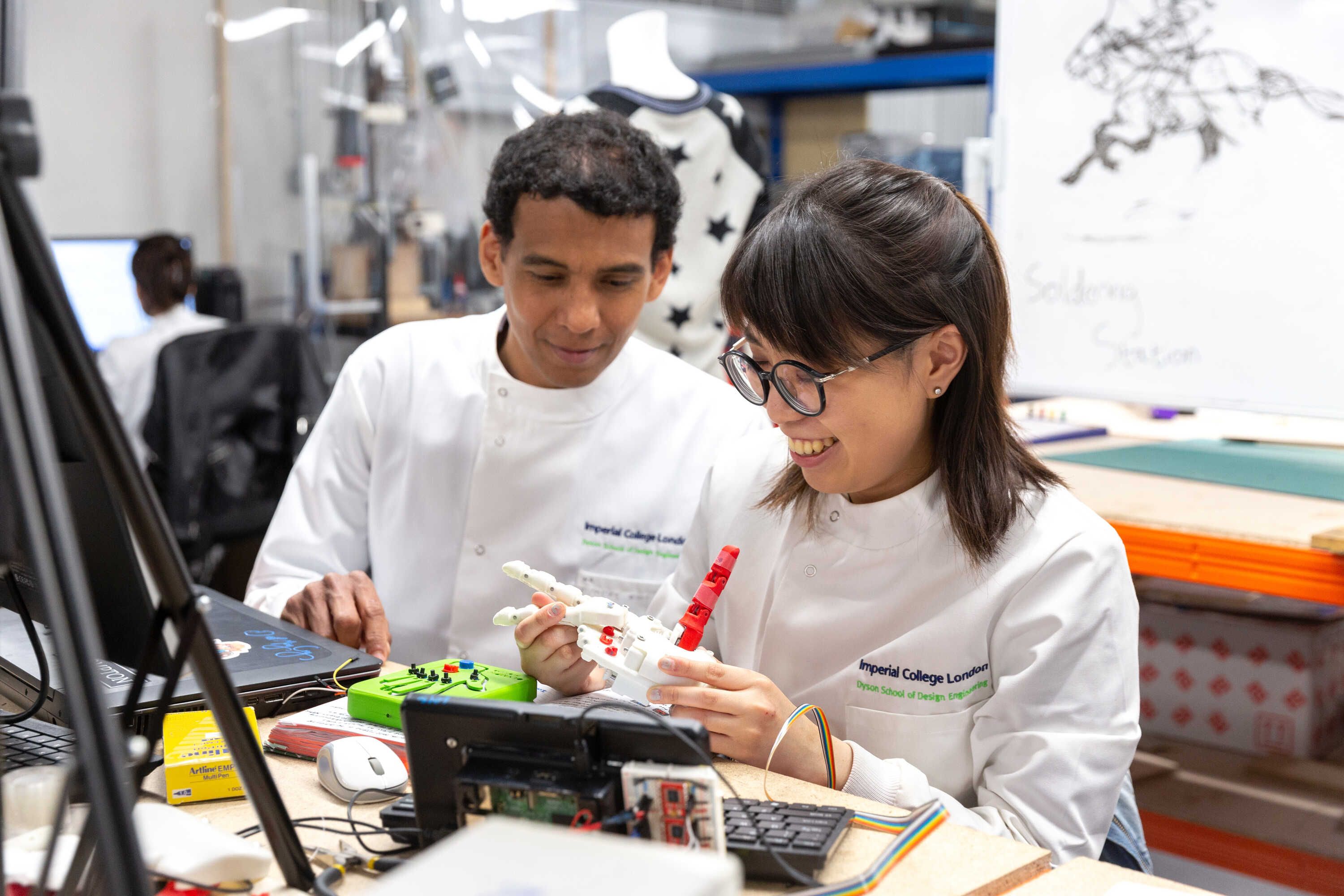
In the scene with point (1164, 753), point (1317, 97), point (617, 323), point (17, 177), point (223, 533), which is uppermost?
point (1317, 97)

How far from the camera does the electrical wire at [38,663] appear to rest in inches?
40.8

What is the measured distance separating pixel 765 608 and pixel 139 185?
391 cm

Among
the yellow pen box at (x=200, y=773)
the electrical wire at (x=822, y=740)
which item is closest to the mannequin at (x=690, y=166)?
the electrical wire at (x=822, y=740)

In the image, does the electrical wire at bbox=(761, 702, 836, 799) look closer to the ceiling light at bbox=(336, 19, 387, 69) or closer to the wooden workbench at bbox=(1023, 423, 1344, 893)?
the wooden workbench at bbox=(1023, 423, 1344, 893)

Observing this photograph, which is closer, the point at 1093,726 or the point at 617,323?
the point at 1093,726

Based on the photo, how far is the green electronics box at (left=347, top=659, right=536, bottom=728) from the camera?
111cm

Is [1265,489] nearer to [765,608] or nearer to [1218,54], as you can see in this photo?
[1218,54]

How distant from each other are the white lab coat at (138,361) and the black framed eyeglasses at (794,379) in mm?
2653

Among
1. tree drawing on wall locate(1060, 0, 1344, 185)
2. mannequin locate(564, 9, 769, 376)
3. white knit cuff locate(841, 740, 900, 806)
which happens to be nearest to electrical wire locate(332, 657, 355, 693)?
white knit cuff locate(841, 740, 900, 806)

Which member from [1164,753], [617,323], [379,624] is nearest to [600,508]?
[617,323]

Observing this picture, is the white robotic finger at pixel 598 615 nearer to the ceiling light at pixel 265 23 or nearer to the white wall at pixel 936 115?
the ceiling light at pixel 265 23

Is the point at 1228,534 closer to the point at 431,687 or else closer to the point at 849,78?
the point at 431,687

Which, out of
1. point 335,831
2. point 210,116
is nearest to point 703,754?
point 335,831

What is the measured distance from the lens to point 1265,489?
195 centimetres
